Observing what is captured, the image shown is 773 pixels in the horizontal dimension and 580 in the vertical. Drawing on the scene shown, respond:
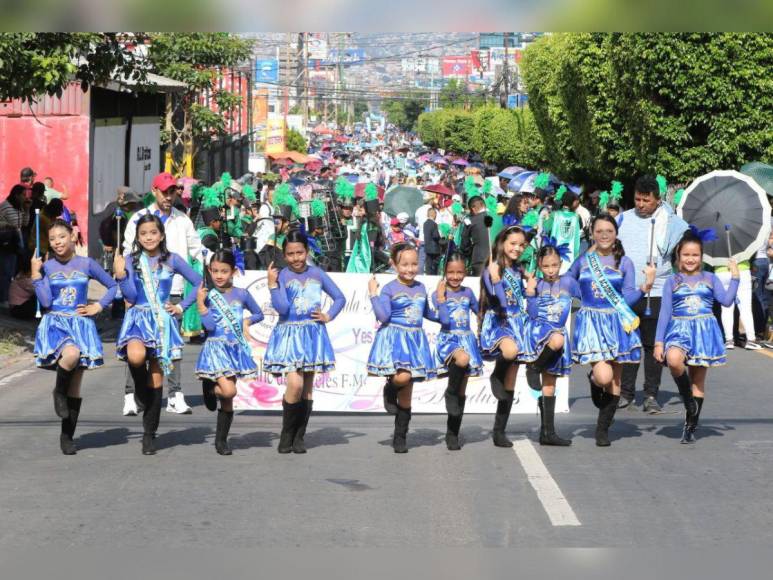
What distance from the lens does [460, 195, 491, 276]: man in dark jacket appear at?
2097cm

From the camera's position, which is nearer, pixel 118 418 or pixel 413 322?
pixel 413 322

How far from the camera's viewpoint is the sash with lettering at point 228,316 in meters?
9.67

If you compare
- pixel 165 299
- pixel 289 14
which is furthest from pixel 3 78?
pixel 289 14

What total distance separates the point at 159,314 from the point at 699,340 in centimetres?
373

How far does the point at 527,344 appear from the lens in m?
9.97

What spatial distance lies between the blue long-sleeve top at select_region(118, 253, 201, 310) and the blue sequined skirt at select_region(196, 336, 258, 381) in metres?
0.38

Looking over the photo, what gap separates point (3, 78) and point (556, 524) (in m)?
9.96

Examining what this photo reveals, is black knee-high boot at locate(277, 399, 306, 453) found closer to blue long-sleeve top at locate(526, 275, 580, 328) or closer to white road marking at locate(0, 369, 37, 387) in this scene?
blue long-sleeve top at locate(526, 275, 580, 328)

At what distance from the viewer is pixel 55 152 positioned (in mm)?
28406

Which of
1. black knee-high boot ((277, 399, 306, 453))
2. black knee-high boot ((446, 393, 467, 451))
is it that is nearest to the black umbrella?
black knee-high boot ((446, 393, 467, 451))

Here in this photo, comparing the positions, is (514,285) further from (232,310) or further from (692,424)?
(232,310)

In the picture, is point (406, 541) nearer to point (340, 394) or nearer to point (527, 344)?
point (527, 344)

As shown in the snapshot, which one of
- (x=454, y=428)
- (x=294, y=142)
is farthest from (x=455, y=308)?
(x=294, y=142)

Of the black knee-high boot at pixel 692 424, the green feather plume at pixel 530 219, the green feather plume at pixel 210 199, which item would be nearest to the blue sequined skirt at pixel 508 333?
the black knee-high boot at pixel 692 424
